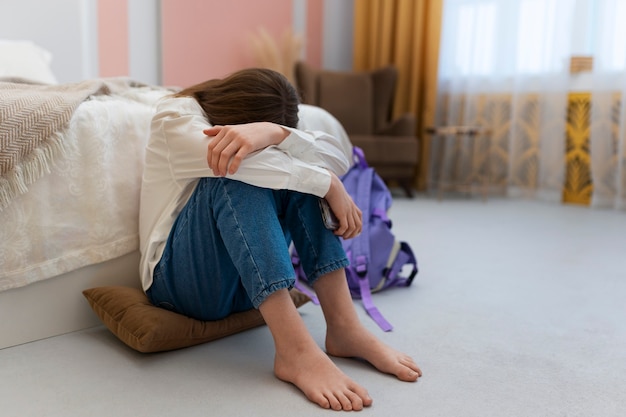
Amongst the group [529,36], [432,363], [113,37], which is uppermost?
[529,36]

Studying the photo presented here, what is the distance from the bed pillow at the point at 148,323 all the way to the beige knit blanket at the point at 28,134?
12.4 inches

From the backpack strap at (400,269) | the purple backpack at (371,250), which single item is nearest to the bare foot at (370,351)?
the purple backpack at (371,250)

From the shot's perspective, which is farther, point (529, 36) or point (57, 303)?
point (529, 36)

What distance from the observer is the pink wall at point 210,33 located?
159 inches

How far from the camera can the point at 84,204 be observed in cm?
145

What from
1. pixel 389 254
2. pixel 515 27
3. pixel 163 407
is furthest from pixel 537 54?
pixel 163 407

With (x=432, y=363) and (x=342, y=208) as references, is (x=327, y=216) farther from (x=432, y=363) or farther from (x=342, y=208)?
(x=432, y=363)

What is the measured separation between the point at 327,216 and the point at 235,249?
228 millimetres

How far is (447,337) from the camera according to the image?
151cm

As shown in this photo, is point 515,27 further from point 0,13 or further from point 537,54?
point 0,13

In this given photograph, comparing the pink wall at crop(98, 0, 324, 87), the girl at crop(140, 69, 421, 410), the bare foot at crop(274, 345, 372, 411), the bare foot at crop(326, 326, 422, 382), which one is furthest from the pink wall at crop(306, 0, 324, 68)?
the bare foot at crop(274, 345, 372, 411)

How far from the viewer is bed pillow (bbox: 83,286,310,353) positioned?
130 cm

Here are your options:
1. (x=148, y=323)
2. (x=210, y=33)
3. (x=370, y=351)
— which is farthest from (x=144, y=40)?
(x=370, y=351)

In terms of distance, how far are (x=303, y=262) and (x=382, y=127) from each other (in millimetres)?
3316
